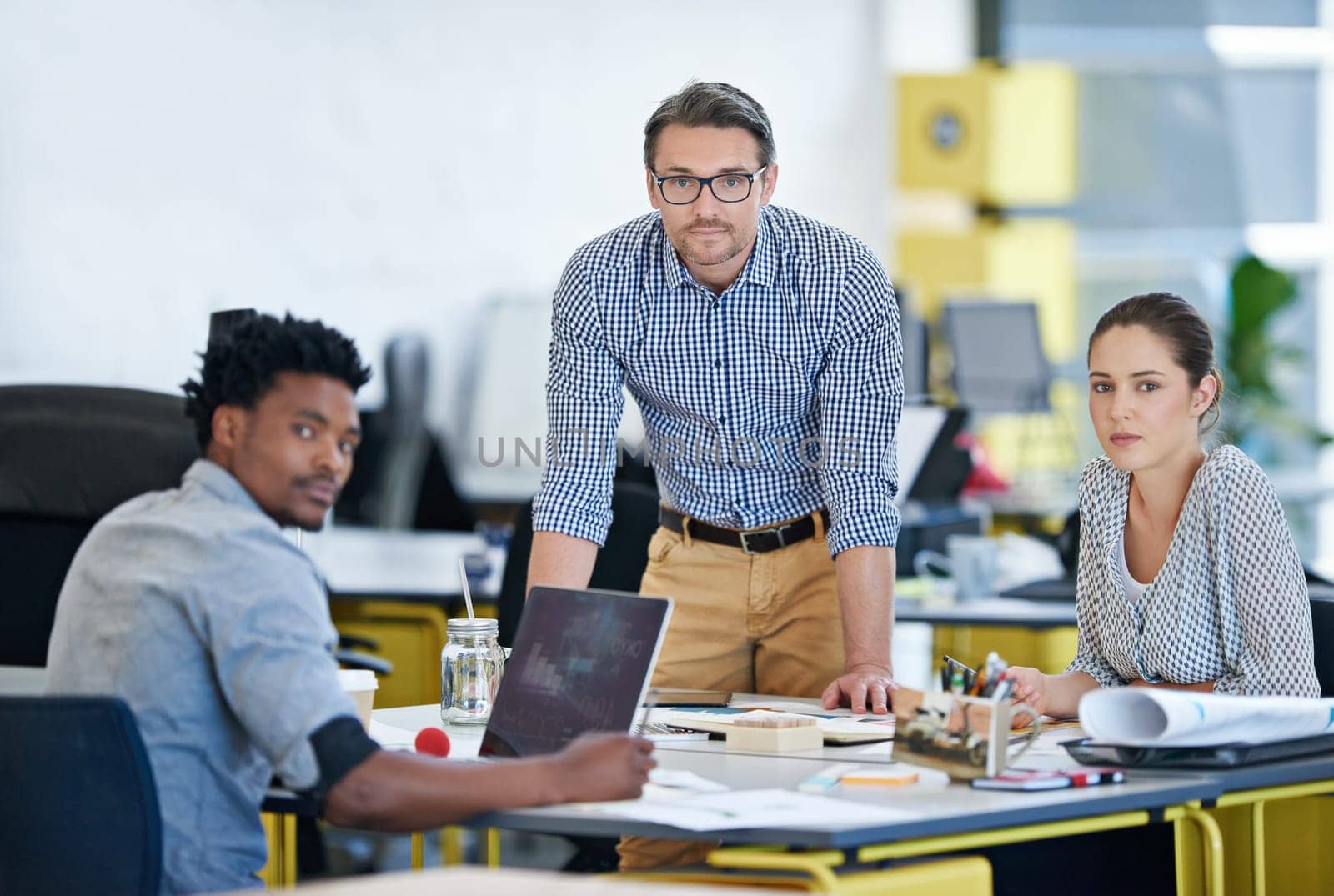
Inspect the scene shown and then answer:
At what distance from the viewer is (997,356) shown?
5.32 meters

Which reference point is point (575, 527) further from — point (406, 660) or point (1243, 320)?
point (1243, 320)

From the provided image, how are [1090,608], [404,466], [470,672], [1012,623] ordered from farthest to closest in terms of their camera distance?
[404,466], [1012,623], [1090,608], [470,672]

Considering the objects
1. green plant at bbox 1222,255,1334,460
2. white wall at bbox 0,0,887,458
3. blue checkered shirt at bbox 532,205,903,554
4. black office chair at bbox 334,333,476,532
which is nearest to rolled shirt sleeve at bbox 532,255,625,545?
blue checkered shirt at bbox 532,205,903,554

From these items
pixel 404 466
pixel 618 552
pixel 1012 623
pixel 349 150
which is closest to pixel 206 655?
pixel 618 552

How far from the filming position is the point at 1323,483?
8039 mm

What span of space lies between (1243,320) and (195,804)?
7.73m

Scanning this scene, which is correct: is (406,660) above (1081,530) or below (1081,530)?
below

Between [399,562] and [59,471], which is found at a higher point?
[59,471]

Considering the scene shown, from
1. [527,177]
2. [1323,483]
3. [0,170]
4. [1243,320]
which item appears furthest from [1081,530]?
[1243,320]

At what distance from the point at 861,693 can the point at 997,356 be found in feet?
9.96

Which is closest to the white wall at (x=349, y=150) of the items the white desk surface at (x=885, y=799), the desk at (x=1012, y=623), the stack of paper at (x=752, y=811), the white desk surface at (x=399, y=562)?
the white desk surface at (x=399, y=562)

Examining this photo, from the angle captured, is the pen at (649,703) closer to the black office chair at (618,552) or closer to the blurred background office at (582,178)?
the black office chair at (618,552)

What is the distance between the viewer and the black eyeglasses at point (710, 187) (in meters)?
2.56

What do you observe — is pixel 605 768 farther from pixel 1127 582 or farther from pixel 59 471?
pixel 59 471
